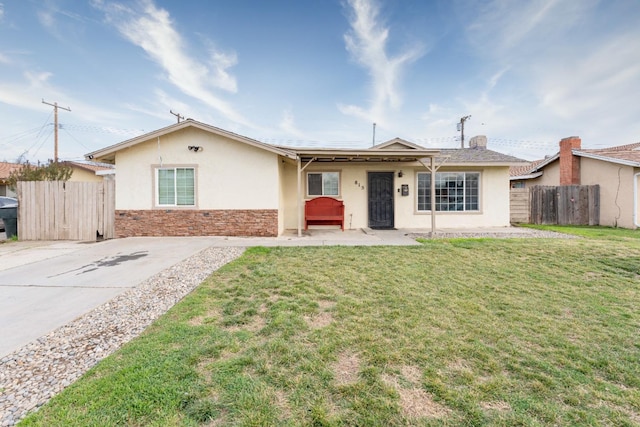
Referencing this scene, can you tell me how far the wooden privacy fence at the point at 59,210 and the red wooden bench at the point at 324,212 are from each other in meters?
6.60

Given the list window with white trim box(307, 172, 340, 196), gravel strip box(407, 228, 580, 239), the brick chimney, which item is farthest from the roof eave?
window with white trim box(307, 172, 340, 196)

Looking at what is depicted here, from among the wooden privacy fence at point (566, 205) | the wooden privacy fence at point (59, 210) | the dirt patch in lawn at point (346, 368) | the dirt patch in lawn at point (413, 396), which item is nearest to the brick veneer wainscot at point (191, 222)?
the wooden privacy fence at point (59, 210)

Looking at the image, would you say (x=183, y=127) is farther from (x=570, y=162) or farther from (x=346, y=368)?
(x=570, y=162)

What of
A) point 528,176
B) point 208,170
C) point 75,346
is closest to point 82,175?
point 208,170

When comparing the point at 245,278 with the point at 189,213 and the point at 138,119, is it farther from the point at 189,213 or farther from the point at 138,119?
the point at 138,119

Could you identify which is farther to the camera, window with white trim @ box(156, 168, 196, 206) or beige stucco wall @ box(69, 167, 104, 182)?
beige stucco wall @ box(69, 167, 104, 182)

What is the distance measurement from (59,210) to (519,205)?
18.0 meters

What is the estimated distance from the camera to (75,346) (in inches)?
106

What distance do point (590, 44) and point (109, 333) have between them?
17.6 m

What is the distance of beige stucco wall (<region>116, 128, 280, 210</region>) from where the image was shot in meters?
9.13

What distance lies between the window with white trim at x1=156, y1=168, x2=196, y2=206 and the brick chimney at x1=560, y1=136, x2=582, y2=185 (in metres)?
17.2

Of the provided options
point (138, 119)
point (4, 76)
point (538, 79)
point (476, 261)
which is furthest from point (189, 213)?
point (538, 79)

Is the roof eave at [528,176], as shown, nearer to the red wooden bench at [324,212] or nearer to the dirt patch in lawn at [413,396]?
the red wooden bench at [324,212]

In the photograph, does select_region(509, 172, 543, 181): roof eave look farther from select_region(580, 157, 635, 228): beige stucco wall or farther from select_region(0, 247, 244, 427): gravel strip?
select_region(0, 247, 244, 427): gravel strip
